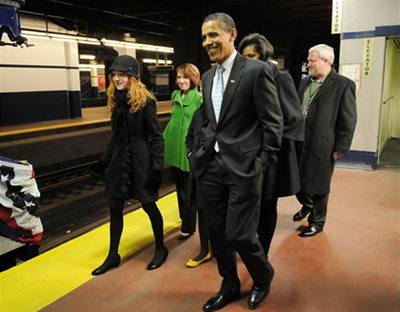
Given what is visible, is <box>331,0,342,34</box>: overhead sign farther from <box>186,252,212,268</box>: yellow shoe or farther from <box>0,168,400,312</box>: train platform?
<box>186,252,212,268</box>: yellow shoe

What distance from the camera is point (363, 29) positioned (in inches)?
226

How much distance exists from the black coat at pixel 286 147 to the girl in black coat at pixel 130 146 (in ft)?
2.87

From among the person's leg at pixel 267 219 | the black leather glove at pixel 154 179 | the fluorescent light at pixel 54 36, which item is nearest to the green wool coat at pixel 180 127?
the black leather glove at pixel 154 179

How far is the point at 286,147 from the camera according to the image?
2.38 meters

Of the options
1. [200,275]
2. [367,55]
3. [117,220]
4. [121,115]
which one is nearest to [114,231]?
[117,220]

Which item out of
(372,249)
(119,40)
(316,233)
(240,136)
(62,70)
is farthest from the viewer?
(119,40)

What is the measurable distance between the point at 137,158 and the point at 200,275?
94 centimetres

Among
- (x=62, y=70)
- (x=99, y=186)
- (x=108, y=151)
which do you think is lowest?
(x=99, y=186)

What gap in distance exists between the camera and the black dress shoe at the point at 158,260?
2.83m

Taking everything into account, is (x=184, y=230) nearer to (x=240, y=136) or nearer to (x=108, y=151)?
(x=108, y=151)

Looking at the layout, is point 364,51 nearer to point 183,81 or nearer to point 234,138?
point 183,81

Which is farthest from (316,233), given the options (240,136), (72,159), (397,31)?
(72,159)

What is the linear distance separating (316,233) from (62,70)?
8.83 meters

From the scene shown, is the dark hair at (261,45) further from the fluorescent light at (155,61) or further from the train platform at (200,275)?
the fluorescent light at (155,61)
